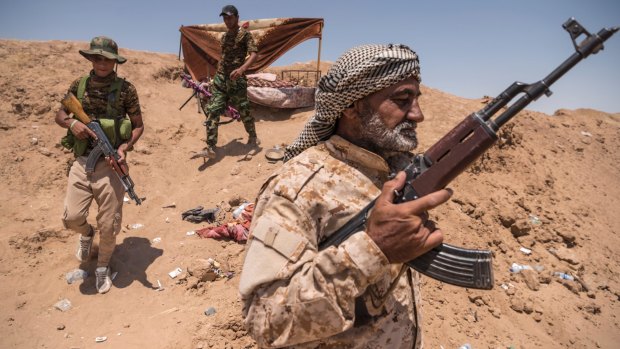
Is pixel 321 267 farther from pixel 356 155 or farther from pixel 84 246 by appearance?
pixel 84 246

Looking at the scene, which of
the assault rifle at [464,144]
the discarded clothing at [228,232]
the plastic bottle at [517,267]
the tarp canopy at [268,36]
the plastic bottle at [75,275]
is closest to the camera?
the assault rifle at [464,144]

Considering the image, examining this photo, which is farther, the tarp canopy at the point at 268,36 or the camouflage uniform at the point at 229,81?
the tarp canopy at the point at 268,36

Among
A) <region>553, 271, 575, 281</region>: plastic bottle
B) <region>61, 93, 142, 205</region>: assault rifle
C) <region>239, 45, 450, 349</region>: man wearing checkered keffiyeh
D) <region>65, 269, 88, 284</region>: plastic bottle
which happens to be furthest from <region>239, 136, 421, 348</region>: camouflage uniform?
<region>553, 271, 575, 281</region>: plastic bottle

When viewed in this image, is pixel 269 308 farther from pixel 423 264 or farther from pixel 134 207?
pixel 134 207

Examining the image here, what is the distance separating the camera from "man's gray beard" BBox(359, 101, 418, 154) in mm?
1736

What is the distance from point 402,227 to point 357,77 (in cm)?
78

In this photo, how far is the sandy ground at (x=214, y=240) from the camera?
394 cm

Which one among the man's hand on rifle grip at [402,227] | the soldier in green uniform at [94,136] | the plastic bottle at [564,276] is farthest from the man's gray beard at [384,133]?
the plastic bottle at [564,276]

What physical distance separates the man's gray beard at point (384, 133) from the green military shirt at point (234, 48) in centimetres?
600

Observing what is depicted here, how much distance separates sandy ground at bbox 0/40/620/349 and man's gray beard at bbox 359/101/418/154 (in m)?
2.65

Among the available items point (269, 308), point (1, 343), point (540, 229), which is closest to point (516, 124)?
point (540, 229)

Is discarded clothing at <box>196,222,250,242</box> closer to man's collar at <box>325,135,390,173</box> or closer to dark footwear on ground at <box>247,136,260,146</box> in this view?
dark footwear on ground at <box>247,136,260,146</box>

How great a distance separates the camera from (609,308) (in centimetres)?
502

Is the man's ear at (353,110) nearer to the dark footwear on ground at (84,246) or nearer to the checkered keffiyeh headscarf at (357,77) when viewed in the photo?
the checkered keffiyeh headscarf at (357,77)
